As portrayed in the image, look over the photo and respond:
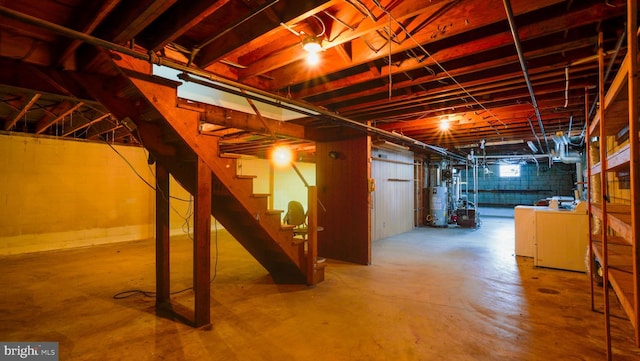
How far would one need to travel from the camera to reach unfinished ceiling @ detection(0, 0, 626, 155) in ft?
6.50

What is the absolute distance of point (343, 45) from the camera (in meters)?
2.79

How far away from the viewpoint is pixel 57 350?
236 centimetres

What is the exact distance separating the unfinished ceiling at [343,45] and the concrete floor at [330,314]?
2.20 m

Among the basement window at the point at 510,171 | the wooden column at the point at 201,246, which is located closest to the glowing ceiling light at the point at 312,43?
the wooden column at the point at 201,246

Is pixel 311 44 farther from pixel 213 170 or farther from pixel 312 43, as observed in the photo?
pixel 213 170

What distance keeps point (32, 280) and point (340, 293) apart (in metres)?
4.27

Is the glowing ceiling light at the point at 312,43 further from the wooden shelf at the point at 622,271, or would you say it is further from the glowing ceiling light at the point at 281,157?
the glowing ceiling light at the point at 281,157

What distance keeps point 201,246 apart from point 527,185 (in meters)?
16.9

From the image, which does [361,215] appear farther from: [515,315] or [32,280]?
[32,280]

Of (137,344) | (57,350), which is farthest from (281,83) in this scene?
(57,350)

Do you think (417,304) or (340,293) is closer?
(417,304)

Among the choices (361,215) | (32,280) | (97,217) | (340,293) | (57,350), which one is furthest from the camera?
(97,217)

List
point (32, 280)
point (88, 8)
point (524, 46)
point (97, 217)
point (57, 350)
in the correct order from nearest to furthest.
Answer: point (88, 8)
point (57, 350)
point (524, 46)
point (32, 280)
point (97, 217)

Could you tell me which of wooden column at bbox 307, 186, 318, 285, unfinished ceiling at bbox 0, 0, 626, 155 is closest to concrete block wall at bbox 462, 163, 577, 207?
unfinished ceiling at bbox 0, 0, 626, 155
